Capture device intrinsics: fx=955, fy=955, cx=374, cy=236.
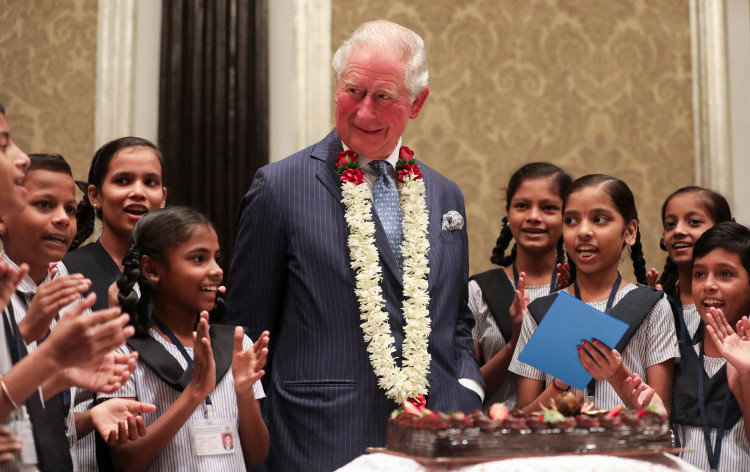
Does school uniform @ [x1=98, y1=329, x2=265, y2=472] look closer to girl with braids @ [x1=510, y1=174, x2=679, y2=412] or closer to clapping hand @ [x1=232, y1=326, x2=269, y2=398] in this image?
clapping hand @ [x1=232, y1=326, x2=269, y2=398]

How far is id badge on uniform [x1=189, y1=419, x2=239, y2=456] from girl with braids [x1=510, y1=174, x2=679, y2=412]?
110 cm

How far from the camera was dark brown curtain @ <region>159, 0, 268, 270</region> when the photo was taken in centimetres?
532

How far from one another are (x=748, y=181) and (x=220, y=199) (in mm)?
3256

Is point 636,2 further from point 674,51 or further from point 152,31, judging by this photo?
point 152,31

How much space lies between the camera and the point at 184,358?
9.61ft

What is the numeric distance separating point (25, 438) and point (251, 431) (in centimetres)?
81

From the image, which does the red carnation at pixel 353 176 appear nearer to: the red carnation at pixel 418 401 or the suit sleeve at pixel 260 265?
the suit sleeve at pixel 260 265

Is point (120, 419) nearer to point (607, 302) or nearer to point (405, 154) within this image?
point (405, 154)

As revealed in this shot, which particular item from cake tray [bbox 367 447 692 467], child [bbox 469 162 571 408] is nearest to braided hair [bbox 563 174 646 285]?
child [bbox 469 162 571 408]

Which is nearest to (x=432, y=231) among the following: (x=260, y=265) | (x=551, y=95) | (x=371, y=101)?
(x=371, y=101)

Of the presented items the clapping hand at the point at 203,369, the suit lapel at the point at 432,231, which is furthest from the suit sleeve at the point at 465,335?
the clapping hand at the point at 203,369

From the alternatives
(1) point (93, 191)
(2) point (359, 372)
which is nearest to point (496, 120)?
(1) point (93, 191)

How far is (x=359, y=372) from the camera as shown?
286 centimetres

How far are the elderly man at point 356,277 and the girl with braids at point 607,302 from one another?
17.0 inches
